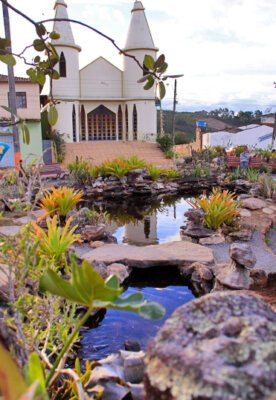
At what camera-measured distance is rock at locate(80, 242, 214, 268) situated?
6.02 metres

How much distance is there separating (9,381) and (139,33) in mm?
26922

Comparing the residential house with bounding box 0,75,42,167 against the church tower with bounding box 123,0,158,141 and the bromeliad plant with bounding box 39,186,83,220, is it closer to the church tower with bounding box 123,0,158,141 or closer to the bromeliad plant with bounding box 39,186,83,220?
the church tower with bounding box 123,0,158,141

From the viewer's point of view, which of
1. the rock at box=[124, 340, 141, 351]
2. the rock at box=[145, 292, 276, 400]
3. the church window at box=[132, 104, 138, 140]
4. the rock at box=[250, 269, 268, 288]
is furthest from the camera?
the church window at box=[132, 104, 138, 140]

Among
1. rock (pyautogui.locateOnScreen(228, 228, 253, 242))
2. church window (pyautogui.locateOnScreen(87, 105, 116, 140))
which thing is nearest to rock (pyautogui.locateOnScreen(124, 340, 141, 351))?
rock (pyautogui.locateOnScreen(228, 228, 253, 242))

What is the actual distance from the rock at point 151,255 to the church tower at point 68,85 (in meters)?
19.4

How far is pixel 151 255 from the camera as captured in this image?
20.4ft

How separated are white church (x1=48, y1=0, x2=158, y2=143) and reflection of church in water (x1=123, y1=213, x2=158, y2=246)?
1639cm

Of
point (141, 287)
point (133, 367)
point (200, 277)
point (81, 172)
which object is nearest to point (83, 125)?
point (81, 172)

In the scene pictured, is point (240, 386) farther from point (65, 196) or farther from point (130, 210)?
point (130, 210)

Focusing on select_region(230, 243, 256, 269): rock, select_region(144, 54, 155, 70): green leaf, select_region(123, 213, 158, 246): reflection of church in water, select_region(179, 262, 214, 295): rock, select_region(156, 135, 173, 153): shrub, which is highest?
select_region(144, 54, 155, 70): green leaf

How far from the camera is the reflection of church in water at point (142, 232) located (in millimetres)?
8258

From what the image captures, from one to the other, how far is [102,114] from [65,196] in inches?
822

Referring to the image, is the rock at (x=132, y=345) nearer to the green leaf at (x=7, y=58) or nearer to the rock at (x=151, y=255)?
the rock at (x=151, y=255)

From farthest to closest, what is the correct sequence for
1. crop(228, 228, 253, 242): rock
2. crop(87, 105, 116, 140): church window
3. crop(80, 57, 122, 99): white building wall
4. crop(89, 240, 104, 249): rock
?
crop(87, 105, 116, 140): church window → crop(80, 57, 122, 99): white building wall → crop(228, 228, 253, 242): rock → crop(89, 240, 104, 249): rock
